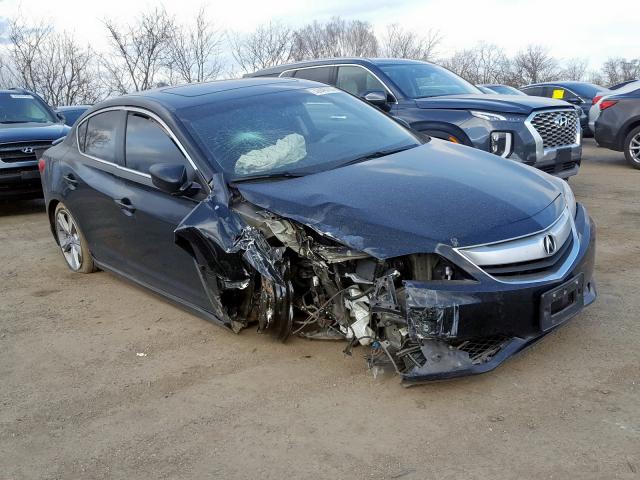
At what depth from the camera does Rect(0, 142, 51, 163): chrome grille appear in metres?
8.80

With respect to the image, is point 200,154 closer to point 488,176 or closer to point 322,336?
point 322,336

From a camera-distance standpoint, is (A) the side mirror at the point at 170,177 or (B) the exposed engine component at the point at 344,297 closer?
(B) the exposed engine component at the point at 344,297

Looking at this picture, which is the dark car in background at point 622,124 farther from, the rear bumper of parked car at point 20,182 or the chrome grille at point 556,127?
the rear bumper of parked car at point 20,182

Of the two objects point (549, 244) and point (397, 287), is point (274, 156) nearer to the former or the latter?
point (397, 287)

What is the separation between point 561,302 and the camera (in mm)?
3492

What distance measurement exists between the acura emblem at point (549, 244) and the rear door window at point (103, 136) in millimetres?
3095

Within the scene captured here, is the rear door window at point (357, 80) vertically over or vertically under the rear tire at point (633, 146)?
over

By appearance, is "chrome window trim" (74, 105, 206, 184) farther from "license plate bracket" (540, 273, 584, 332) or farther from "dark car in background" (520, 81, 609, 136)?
"dark car in background" (520, 81, 609, 136)

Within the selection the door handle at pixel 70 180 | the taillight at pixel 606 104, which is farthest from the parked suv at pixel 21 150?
the taillight at pixel 606 104

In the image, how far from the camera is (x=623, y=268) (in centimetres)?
520

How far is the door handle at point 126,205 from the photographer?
15.4 feet

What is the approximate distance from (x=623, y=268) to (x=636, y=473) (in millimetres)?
2802

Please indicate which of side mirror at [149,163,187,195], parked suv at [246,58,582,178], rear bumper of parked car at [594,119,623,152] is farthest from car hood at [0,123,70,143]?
rear bumper of parked car at [594,119,623,152]

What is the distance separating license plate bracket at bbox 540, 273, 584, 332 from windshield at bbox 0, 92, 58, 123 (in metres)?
8.81
